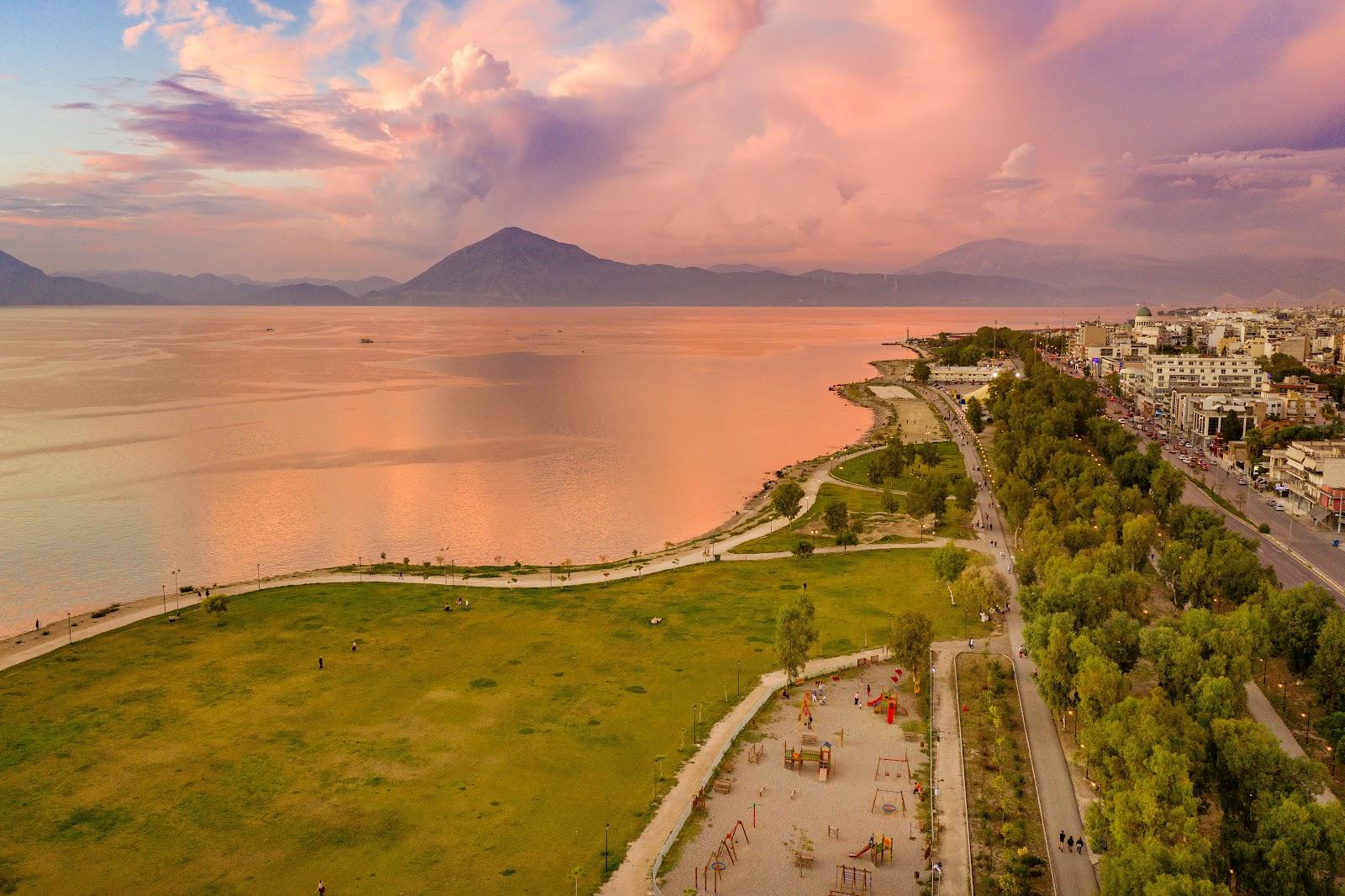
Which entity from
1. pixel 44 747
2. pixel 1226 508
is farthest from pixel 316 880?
pixel 1226 508

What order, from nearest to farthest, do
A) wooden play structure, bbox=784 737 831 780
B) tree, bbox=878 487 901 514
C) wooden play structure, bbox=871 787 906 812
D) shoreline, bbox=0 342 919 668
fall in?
wooden play structure, bbox=871 787 906 812 → wooden play structure, bbox=784 737 831 780 → shoreline, bbox=0 342 919 668 → tree, bbox=878 487 901 514

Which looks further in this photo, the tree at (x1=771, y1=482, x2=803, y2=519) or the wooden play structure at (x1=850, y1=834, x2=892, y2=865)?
the tree at (x1=771, y1=482, x2=803, y2=519)

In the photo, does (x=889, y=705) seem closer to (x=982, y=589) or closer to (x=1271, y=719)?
(x=982, y=589)

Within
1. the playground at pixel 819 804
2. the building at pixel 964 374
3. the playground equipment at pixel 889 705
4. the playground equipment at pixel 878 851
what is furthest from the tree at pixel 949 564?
the building at pixel 964 374

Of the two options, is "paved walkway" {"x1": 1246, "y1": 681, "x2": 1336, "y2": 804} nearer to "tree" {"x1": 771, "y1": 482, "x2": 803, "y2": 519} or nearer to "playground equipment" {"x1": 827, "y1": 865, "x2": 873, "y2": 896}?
"playground equipment" {"x1": 827, "y1": 865, "x2": 873, "y2": 896}

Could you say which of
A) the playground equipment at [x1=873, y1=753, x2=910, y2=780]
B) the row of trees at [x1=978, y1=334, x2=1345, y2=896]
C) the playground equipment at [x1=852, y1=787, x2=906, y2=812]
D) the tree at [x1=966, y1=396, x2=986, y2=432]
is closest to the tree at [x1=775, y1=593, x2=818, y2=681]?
the playground equipment at [x1=873, y1=753, x2=910, y2=780]

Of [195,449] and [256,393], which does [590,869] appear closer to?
[195,449]

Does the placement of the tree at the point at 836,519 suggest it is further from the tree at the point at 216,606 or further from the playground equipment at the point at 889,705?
the tree at the point at 216,606
